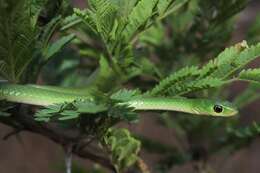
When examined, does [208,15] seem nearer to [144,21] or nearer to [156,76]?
[156,76]

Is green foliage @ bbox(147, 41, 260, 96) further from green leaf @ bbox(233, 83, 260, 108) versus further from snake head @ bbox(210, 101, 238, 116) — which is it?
green leaf @ bbox(233, 83, 260, 108)

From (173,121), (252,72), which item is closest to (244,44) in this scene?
(252,72)

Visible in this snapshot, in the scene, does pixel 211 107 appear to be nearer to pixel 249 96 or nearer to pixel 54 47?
pixel 54 47

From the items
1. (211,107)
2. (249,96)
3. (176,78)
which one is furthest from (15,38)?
(249,96)

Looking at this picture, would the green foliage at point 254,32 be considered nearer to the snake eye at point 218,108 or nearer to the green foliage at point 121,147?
the snake eye at point 218,108

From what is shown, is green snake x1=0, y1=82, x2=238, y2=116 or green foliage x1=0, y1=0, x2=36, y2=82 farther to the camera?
green snake x1=0, y1=82, x2=238, y2=116

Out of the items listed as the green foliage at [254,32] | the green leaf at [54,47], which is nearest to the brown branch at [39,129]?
the green leaf at [54,47]

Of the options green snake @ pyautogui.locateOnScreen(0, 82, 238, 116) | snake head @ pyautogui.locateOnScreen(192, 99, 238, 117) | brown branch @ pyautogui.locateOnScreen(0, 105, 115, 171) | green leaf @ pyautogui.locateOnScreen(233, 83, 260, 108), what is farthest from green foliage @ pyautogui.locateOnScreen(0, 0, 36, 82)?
green leaf @ pyautogui.locateOnScreen(233, 83, 260, 108)
